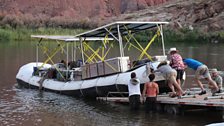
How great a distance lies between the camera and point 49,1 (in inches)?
5133

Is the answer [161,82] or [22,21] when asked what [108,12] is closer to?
[22,21]

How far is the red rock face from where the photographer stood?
12638 cm

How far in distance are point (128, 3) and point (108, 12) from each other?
6.00 metres

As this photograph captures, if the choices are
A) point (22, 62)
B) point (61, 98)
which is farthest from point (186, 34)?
point (61, 98)

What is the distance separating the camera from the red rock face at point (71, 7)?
4975 inches

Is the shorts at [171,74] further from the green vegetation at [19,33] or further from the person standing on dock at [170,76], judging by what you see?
the green vegetation at [19,33]

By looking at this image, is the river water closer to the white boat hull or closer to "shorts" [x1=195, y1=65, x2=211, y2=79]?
the white boat hull

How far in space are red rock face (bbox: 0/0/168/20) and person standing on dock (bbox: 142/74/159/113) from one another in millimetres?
105209

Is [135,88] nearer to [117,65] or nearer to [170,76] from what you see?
[170,76]

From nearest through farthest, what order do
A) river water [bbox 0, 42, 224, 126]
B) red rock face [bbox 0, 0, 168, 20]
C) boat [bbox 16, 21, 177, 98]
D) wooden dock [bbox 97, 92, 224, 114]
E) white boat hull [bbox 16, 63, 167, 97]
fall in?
wooden dock [bbox 97, 92, 224, 114], river water [bbox 0, 42, 224, 126], white boat hull [bbox 16, 63, 167, 97], boat [bbox 16, 21, 177, 98], red rock face [bbox 0, 0, 168, 20]

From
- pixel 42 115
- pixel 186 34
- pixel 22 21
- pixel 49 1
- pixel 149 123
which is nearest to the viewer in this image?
pixel 149 123

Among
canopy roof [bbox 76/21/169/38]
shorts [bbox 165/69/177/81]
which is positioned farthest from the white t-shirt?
canopy roof [bbox 76/21/169/38]

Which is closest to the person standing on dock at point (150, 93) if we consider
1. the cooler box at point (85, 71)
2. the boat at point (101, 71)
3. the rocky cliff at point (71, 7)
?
the boat at point (101, 71)

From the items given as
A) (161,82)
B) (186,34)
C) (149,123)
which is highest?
A: (186,34)
